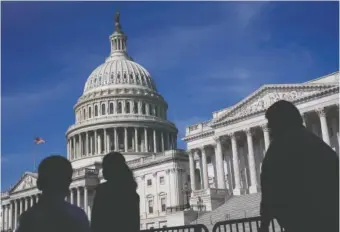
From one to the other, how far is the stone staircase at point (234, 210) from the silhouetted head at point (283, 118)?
41411mm

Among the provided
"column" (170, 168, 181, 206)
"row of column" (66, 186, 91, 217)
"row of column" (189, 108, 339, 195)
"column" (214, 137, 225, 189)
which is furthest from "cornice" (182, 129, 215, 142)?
"row of column" (66, 186, 91, 217)

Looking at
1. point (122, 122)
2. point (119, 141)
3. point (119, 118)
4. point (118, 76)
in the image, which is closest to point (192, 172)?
point (122, 122)

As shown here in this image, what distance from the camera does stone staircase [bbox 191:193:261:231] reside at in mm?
49031

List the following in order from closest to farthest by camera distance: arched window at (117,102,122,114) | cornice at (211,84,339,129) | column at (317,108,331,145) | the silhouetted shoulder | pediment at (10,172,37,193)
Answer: the silhouetted shoulder, column at (317,108,331,145), cornice at (211,84,339,129), pediment at (10,172,37,193), arched window at (117,102,122,114)

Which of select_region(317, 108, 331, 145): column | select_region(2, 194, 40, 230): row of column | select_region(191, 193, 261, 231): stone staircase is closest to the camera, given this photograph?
select_region(191, 193, 261, 231): stone staircase

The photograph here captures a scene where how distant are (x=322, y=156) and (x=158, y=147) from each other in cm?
9694

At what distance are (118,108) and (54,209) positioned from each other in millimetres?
99553

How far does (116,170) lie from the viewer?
843 centimetres

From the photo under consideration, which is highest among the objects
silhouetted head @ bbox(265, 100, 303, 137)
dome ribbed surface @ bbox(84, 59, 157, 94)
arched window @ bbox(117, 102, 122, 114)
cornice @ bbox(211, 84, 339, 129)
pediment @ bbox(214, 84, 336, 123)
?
dome ribbed surface @ bbox(84, 59, 157, 94)

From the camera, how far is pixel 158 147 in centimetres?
10294

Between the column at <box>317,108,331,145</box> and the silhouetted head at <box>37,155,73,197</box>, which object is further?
the column at <box>317,108,331,145</box>

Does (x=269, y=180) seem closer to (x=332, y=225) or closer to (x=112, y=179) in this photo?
(x=332, y=225)

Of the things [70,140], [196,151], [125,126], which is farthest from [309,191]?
[70,140]

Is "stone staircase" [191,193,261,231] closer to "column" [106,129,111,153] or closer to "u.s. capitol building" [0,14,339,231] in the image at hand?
"u.s. capitol building" [0,14,339,231]
